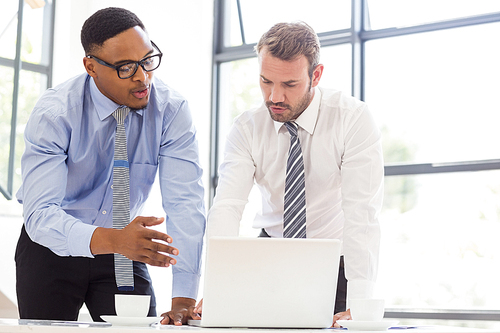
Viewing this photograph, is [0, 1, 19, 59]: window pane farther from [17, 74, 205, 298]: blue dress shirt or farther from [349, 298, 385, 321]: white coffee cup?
[349, 298, 385, 321]: white coffee cup

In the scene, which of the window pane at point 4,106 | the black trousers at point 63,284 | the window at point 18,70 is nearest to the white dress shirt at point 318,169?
the black trousers at point 63,284

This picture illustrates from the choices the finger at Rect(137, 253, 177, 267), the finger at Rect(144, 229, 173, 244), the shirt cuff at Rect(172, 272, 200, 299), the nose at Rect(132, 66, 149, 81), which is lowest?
the shirt cuff at Rect(172, 272, 200, 299)

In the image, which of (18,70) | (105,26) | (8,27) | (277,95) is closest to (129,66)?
(105,26)

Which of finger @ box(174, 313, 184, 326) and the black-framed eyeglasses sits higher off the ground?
the black-framed eyeglasses

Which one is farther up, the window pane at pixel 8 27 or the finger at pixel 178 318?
the window pane at pixel 8 27

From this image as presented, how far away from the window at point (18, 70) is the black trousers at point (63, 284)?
4.63 feet

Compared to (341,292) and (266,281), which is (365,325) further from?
(341,292)

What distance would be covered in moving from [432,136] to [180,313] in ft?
10.3

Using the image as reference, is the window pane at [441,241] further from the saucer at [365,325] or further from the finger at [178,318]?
the saucer at [365,325]

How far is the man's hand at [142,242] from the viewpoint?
4.77 feet

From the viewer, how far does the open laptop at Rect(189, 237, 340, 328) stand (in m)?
1.21

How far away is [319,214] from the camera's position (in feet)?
7.17

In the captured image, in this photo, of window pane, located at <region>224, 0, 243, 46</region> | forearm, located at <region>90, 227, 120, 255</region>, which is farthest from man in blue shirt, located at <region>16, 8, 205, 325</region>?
window pane, located at <region>224, 0, 243, 46</region>

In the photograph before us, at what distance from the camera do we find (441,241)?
418cm
